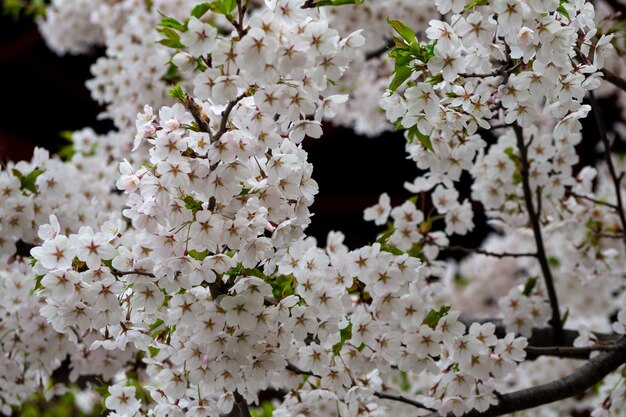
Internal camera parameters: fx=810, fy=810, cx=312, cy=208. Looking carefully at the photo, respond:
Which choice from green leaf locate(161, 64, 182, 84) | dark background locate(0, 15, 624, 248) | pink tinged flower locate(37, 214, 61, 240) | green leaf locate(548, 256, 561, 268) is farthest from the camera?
dark background locate(0, 15, 624, 248)

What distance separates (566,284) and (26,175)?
2.80m

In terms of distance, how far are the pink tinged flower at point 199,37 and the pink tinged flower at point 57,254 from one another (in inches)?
17.7

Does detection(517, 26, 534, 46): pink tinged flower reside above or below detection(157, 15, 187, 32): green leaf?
below

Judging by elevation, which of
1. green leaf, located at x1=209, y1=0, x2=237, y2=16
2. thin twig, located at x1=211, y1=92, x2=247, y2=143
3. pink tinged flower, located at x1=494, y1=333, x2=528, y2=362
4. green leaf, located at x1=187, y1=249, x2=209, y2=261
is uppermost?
green leaf, located at x1=209, y1=0, x2=237, y2=16

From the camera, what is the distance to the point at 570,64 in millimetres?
1463

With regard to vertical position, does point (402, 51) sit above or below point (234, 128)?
above

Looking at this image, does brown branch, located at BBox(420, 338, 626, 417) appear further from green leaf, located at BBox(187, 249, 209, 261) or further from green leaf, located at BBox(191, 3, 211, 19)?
green leaf, located at BBox(191, 3, 211, 19)

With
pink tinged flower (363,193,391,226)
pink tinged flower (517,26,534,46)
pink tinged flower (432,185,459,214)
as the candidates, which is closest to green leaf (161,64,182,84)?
pink tinged flower (363,193,391,226)

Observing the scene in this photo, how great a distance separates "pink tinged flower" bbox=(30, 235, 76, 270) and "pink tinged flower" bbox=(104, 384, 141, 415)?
38 centimetres

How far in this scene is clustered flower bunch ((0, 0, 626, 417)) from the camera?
4.49 feet

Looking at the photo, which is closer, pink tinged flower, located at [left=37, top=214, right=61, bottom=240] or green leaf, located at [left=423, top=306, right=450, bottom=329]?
pink tinged flower, located at [left=37, top=214, right=61, bottom=240]

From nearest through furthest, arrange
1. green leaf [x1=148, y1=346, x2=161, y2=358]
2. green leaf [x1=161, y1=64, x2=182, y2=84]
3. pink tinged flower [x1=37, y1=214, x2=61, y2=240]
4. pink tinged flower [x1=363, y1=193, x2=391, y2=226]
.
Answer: pink tinged flower [x1=37, y1=214, x2=61, y2=240], green leaf [x1=148, y1=346, x2=161, y2=358], pink tinged flower [x1=363, y1=193, x2=391, y2=226], green leaf [x1=161, y1=64, x2=182, y2=84]

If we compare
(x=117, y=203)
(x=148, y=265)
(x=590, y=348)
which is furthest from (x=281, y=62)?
(x=117, y=203)

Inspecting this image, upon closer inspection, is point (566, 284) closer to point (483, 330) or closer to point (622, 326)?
point (622, 326)
